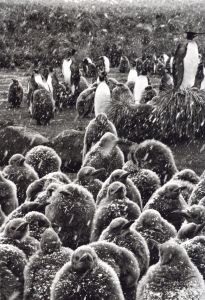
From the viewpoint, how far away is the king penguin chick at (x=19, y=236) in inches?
98.2

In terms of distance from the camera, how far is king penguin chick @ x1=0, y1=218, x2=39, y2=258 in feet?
8.18

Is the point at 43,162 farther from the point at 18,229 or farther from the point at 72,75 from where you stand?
the point at 72,75

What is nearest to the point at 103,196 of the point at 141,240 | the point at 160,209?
the point at 160,209

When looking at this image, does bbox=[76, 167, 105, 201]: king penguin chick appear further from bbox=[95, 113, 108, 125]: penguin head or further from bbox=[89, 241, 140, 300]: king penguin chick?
bbox=[95, 113, 108, 125]: penguin head

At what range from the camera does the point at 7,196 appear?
11.4ft

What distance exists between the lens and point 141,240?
2.56 meters

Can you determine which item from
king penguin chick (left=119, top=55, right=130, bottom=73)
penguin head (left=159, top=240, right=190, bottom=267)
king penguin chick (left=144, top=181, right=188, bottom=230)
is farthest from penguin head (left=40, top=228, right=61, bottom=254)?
king penguin chick (left=119, top=55, right=130, bottom=73)

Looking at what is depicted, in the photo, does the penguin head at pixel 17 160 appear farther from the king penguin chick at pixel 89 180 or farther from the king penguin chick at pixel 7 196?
the king penguin chick at pixel 89 180

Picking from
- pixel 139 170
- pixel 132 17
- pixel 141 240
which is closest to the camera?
pixel 141 240

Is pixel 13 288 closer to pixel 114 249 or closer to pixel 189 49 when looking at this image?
pixel 114 249

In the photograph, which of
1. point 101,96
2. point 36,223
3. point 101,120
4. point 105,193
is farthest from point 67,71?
point 36,223

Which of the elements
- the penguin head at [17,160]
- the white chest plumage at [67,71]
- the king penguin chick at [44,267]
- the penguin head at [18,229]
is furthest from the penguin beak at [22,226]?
the white chest plumage at [67,71]

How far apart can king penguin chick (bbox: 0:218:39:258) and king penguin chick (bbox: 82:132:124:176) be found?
1.49 metres

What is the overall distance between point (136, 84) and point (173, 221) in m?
5.47
